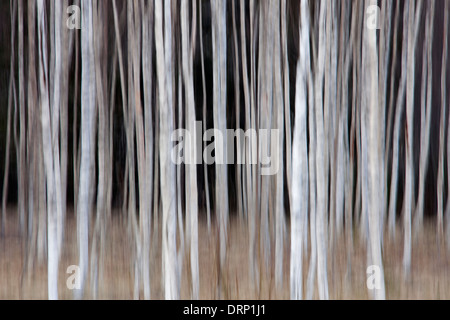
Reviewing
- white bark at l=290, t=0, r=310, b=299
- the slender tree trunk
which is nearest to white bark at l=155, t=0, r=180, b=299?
the slender tree trunk

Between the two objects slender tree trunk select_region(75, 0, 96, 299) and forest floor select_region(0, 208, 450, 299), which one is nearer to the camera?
slender tree trunk select_region(75, 0, 96, 299)

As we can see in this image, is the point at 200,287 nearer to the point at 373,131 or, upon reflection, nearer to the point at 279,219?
the point at 279,219

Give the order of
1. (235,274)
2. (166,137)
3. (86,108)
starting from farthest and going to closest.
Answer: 1. (235,274)
2. (86,108)
3. (166,137)

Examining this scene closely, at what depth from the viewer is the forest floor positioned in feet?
8.96

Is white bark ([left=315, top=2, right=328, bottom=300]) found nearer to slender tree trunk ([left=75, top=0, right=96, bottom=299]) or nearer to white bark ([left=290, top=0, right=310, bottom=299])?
white bark ([left=290, top=0, right=310, bottom=299])

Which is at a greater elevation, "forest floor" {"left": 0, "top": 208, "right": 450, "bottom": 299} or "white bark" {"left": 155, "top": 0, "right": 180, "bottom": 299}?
"white bark" {"left": 155, "top": 0, "right": 180, "bottom": 299}

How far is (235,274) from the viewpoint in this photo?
9.62 ft

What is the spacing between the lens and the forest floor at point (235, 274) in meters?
2.73

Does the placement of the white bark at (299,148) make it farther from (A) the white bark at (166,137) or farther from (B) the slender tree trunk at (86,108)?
(B) the slender tree trunk at (86,108)

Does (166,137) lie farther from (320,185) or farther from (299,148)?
(320,185)

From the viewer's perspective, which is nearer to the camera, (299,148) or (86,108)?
(299,148)

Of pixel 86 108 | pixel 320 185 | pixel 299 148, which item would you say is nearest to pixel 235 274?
pixel 320 185

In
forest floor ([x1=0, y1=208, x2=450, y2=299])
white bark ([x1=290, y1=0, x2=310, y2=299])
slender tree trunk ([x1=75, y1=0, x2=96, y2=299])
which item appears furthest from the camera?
forest floor ([x1=0, y1=208, x2=450, y2=299])

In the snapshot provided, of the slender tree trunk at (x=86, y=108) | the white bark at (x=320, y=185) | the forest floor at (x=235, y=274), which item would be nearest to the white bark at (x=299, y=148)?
the white bark at (x=320, y=185)
